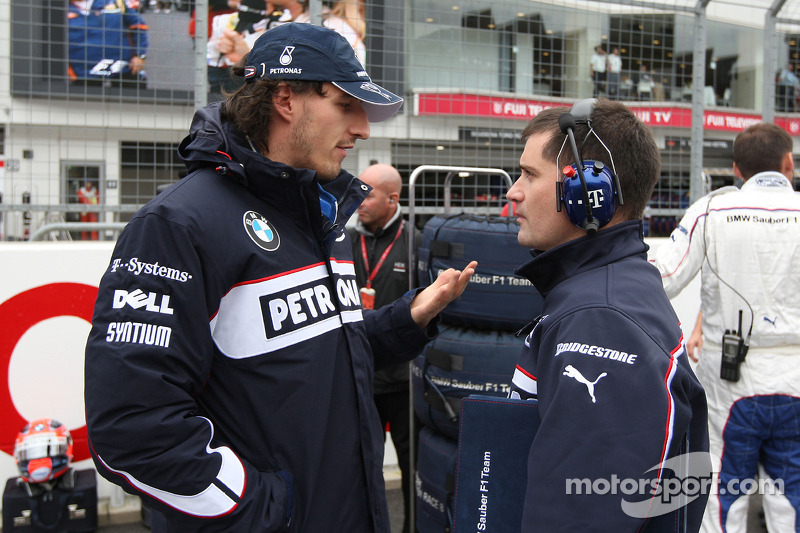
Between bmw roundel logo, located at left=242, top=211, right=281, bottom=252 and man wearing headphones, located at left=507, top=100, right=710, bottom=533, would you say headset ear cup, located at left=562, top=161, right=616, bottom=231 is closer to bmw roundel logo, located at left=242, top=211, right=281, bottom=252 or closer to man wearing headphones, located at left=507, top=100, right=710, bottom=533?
man wearing headphones, located at left=507, top=100, right=710, bottom=533

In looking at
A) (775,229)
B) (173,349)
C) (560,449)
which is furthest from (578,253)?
(775,229)

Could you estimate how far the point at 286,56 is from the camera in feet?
5.86

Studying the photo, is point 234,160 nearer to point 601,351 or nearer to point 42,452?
point 601,351

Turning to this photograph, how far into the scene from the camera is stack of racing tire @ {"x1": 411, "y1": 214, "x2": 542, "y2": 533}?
2.97 meters

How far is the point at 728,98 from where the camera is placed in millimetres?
10047

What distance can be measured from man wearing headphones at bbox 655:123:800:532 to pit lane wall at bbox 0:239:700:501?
3.48 metres

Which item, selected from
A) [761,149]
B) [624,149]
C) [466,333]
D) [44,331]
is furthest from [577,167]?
[44,331]

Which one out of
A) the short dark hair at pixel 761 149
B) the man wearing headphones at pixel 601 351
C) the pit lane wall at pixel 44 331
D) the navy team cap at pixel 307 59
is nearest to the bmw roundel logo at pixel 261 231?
the navy team cap at pixel 307 59

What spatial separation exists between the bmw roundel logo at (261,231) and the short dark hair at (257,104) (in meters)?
0.27

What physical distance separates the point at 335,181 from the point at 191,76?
2.87 metres

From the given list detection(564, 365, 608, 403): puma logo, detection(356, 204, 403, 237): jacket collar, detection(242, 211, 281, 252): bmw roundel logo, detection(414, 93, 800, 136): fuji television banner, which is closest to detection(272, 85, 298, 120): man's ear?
detection(242, 211, 281, 252): bmw roundel logo

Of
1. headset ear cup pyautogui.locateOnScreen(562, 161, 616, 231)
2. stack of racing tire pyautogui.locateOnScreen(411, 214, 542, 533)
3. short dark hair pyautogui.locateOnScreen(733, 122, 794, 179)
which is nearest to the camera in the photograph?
headset ear cup pyautogui.locateOnScreen(562, 161, 616, 231)

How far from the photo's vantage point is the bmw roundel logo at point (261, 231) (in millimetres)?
1651

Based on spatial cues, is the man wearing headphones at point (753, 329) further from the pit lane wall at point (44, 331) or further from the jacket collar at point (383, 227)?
the pit lane wall at point (44, 331)
